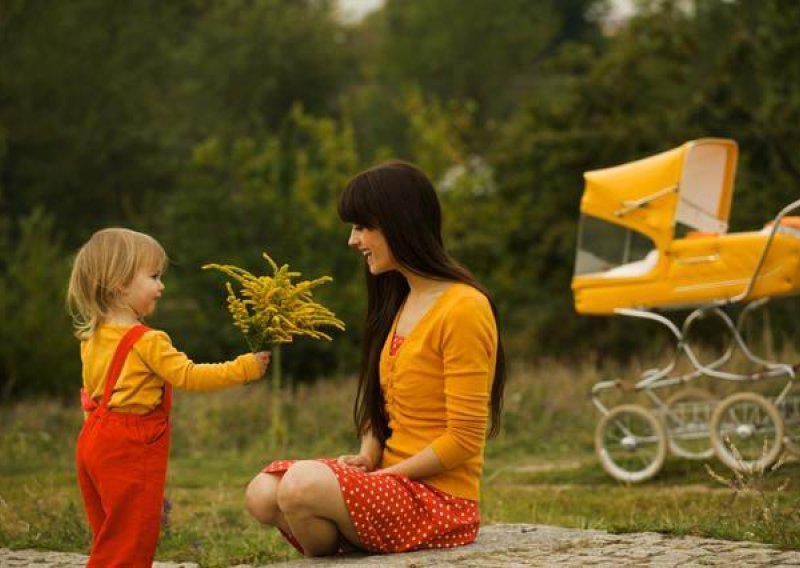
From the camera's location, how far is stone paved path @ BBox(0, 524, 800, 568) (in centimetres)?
485

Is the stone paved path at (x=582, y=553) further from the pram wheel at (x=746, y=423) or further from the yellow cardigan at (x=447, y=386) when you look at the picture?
the pram wheel at (x=746, y=423)

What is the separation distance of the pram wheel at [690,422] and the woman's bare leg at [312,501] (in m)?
4.34

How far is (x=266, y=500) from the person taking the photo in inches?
198

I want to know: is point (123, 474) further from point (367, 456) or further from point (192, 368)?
point (367, 456)

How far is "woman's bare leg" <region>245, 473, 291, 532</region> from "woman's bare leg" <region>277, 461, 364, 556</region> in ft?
0.19

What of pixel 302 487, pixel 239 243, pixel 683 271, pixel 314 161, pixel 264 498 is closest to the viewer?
pixel 302 487

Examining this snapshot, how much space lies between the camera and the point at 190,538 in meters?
6.81

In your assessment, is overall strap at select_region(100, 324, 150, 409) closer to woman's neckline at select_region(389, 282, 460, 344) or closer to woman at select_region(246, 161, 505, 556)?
woman at select_region(246, 161, 505, 556)

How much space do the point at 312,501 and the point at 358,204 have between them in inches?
41.7

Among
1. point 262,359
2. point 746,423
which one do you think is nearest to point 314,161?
point 746,423

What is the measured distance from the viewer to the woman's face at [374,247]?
512cm

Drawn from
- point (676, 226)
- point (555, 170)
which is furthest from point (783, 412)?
point (555, 170)

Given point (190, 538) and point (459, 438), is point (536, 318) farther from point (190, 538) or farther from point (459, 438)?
point (459, 438)

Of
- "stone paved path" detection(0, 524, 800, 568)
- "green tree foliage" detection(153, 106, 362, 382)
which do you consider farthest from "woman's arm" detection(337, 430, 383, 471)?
"green tree foliage" detection(153, 106, 362, 382)
